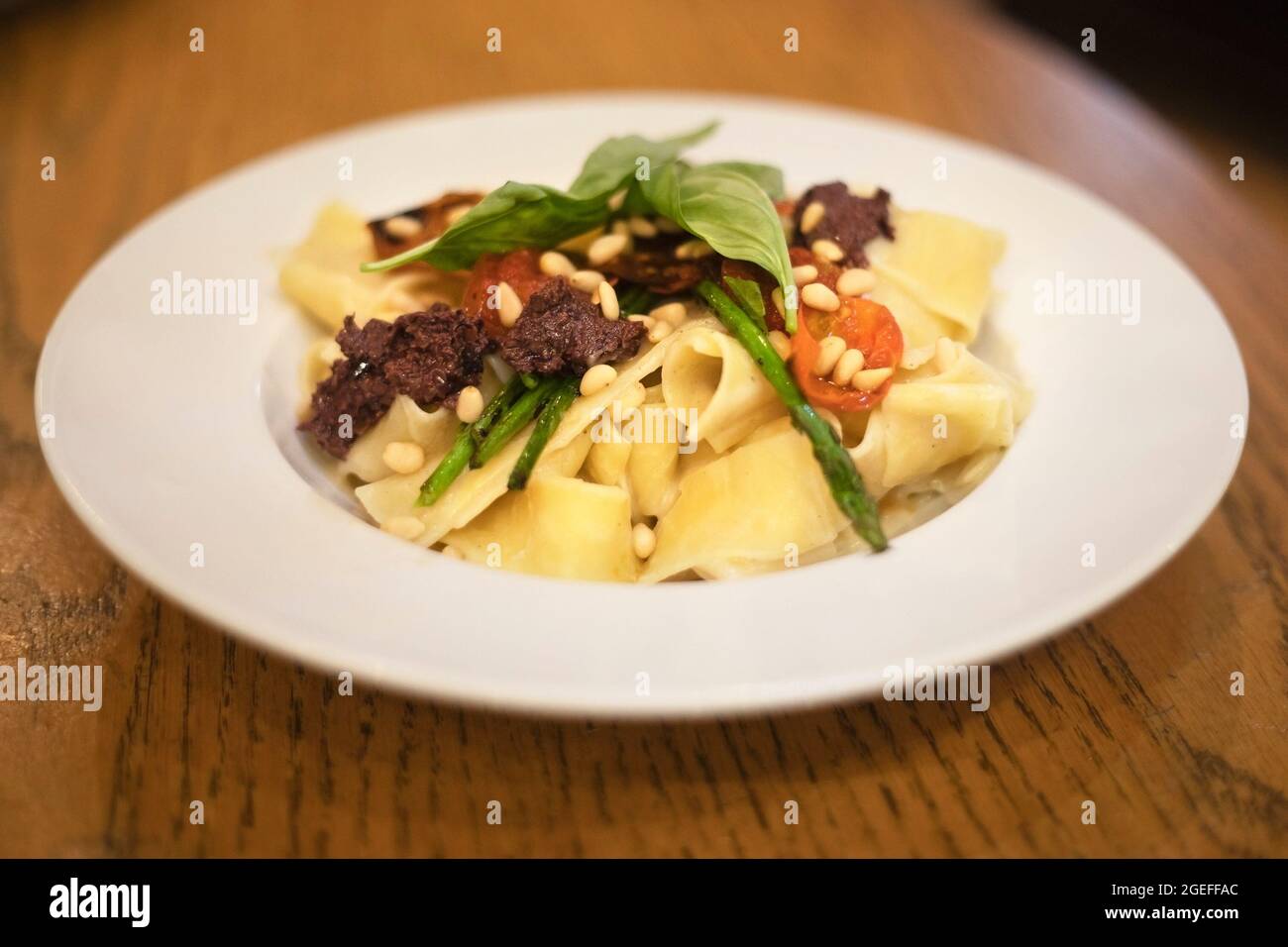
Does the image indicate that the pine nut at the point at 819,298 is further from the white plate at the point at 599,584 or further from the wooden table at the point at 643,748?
the wooden table at the point at 643,748

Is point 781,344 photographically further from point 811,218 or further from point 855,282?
point 811,218

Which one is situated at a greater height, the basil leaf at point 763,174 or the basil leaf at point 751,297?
the basil leaf at point 763,174

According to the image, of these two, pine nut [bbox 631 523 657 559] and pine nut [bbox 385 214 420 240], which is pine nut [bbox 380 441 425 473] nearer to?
pine nut [bbox 631 523 657 559]

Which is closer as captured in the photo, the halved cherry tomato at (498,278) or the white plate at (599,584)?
the white plate at (599,584)

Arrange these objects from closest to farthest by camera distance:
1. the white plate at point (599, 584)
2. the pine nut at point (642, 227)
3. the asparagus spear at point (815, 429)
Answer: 1. the white plate at point (599, 584)
2. the asparagus spear at point (815, 429)
3. the pine nut at point (642, 227)
